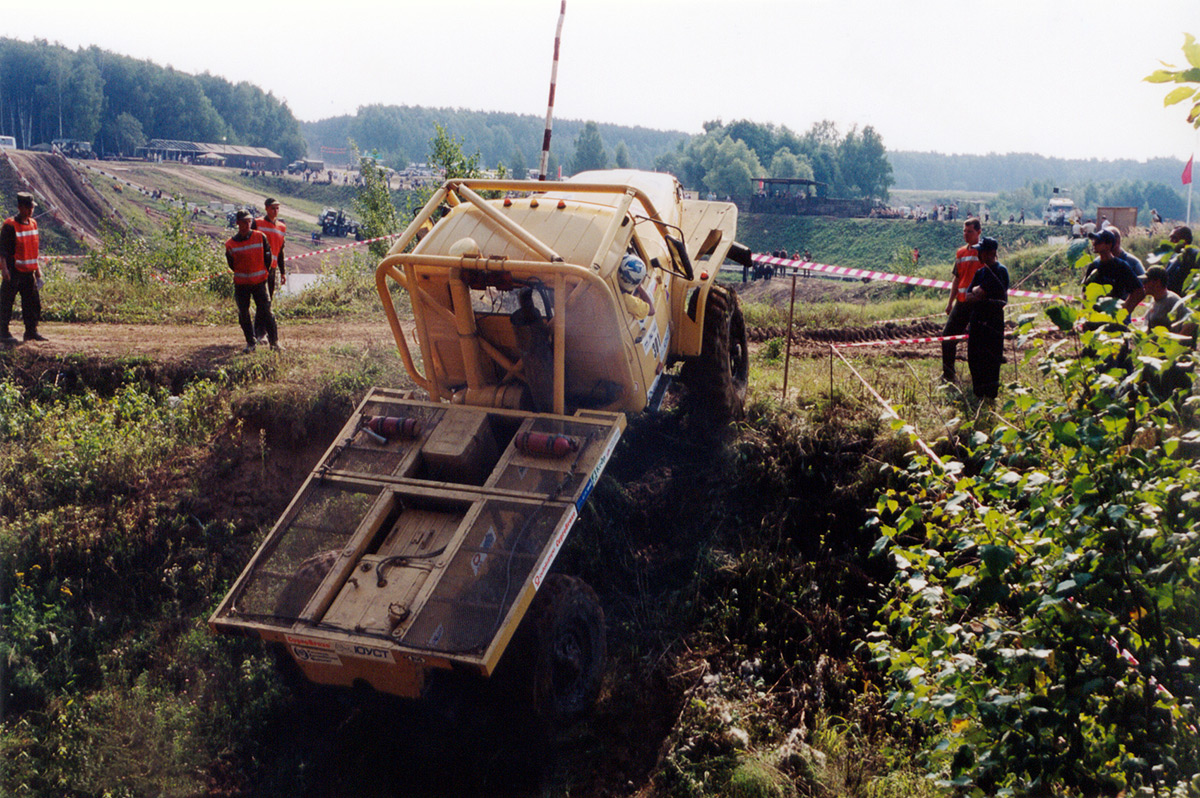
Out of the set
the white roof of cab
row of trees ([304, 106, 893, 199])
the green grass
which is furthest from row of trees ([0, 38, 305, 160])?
the white roof of cab

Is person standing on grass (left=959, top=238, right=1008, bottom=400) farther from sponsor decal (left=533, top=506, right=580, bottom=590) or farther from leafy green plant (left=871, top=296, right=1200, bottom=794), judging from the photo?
leafy green plant (left=871, top=296, right=1200, bottom=794)

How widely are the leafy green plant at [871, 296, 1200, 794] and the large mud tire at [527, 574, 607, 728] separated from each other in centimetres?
247

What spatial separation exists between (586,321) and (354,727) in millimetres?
3273

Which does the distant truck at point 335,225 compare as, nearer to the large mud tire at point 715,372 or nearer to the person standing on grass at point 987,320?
the large mud tire at point 715,372

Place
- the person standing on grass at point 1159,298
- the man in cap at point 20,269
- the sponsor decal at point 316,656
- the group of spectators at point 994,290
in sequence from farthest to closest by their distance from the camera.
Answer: the man in cap at point 20,269
the group of spectators at point 994,290
the person standing on grass at point 1159,298
the sponsor decal at point 316,656

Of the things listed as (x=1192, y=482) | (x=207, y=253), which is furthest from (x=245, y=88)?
(x=1192, y=482)

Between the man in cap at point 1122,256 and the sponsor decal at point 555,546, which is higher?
the man in cap at point 1122,256

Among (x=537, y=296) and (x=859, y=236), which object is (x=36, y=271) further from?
(x=859, y=236)

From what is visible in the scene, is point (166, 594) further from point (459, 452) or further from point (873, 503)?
point (873, 503)

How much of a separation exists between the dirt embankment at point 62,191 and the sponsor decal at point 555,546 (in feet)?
135

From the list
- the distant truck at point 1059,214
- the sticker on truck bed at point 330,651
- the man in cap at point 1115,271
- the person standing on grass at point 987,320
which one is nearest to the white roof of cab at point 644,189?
the person standing on grass at point 987,320

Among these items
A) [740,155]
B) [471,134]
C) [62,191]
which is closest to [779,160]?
[740,155]

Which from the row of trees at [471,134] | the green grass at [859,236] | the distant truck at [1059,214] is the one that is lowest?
the green grass at [859,236]

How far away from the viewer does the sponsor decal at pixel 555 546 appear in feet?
15.6
